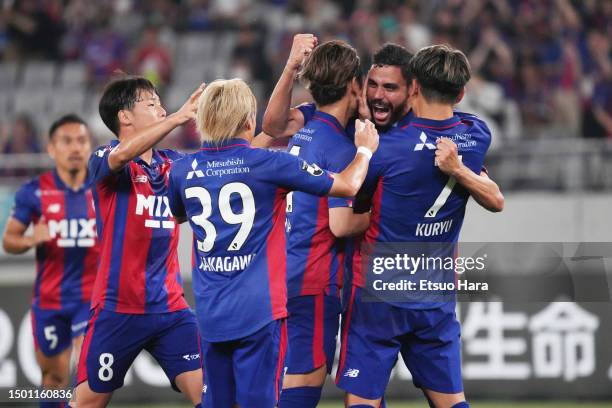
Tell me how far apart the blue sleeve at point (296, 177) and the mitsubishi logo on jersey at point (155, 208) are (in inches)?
48.6

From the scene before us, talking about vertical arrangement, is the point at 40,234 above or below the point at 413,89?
below

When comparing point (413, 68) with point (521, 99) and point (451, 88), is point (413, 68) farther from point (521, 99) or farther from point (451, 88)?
point (521, 99)

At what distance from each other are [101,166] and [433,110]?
207 centimetres

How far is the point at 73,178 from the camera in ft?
30.1

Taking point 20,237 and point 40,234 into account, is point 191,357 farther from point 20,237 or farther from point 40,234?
point 20,237

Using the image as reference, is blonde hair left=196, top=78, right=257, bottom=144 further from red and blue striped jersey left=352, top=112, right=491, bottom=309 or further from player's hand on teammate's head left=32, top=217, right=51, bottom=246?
player's hand on teammate's head left=32, top=217, right=51, bottom=246

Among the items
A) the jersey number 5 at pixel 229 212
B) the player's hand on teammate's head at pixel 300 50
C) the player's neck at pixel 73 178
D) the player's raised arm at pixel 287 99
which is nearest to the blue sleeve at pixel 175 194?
the jersey number 5 at pixel 229 212

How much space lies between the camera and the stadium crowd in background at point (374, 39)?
519 inches

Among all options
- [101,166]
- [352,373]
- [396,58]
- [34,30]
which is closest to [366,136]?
[396,58]

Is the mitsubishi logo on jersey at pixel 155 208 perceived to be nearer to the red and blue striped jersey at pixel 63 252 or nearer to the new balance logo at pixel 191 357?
the new balance logo at pixel 191 357

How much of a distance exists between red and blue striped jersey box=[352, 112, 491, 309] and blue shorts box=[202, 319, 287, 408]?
2.84 ft

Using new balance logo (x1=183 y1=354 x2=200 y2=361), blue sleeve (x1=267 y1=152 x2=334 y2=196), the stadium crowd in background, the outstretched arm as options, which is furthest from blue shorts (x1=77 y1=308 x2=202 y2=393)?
the stadium crowd in background

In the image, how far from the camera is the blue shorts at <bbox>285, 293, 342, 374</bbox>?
21.8 ft

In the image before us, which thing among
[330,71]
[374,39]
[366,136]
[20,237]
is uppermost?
[374,39]
